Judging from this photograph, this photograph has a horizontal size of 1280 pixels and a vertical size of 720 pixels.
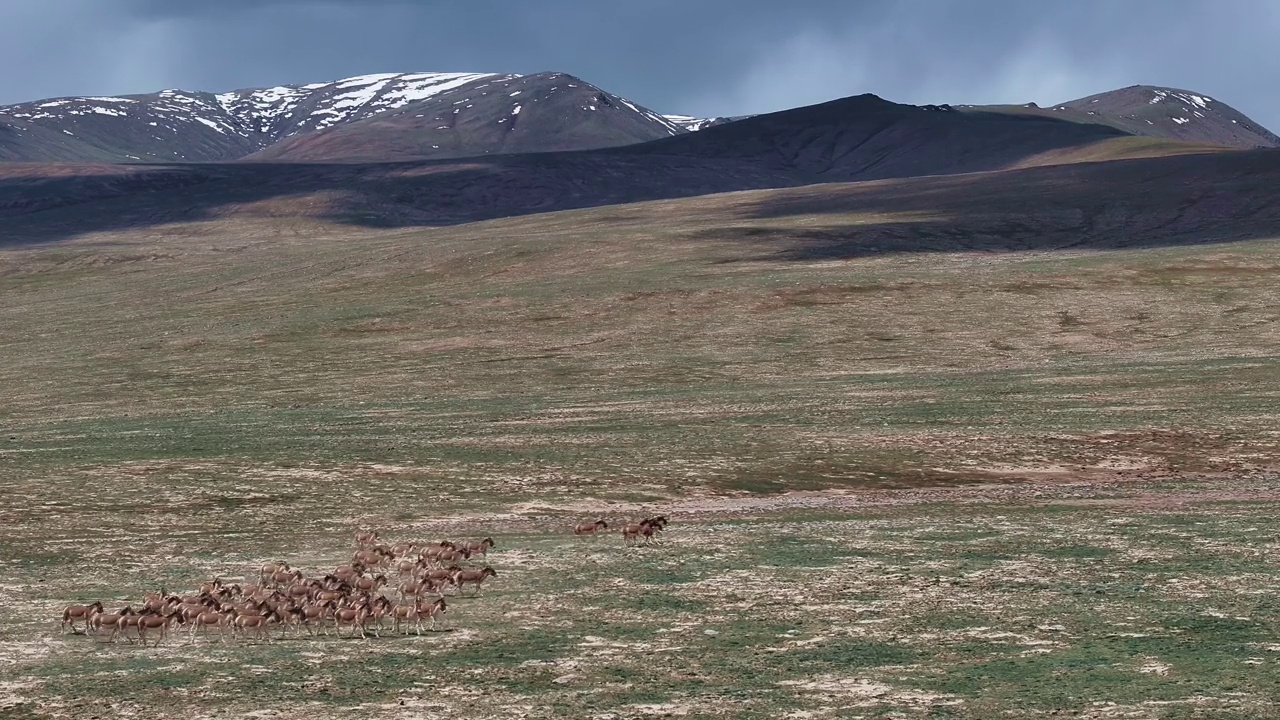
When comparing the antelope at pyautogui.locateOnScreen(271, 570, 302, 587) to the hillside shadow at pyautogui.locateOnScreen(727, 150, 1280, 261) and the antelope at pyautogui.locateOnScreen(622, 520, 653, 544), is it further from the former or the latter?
the hillside shadow at pyautogui.locateOnScreen(727, 150, 1280, 261)

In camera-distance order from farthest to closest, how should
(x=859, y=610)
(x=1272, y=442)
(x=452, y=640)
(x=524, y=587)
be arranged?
(x=1272, y=442)
(x=524, y=587)
(x=859, y=610)
(x=452, y=640)

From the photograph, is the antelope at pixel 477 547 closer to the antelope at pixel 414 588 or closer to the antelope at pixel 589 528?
the antelope at pixel 589 528

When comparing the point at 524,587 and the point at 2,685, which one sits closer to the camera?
the point at 2,685

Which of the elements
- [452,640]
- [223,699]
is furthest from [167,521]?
[223,699]

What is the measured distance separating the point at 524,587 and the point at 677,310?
58.8m

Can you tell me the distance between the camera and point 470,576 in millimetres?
23141

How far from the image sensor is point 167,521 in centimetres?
3089

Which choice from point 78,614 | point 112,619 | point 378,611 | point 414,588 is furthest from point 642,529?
Answer: point 78,614

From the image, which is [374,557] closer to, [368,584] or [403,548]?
[403,548]

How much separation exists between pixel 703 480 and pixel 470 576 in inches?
558

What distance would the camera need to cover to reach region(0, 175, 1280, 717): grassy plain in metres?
17.6

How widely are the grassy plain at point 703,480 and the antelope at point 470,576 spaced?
0.32 metres

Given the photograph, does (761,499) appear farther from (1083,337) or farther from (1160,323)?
(1160,323)

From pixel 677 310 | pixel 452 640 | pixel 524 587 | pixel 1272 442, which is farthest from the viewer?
pixel 677 310
